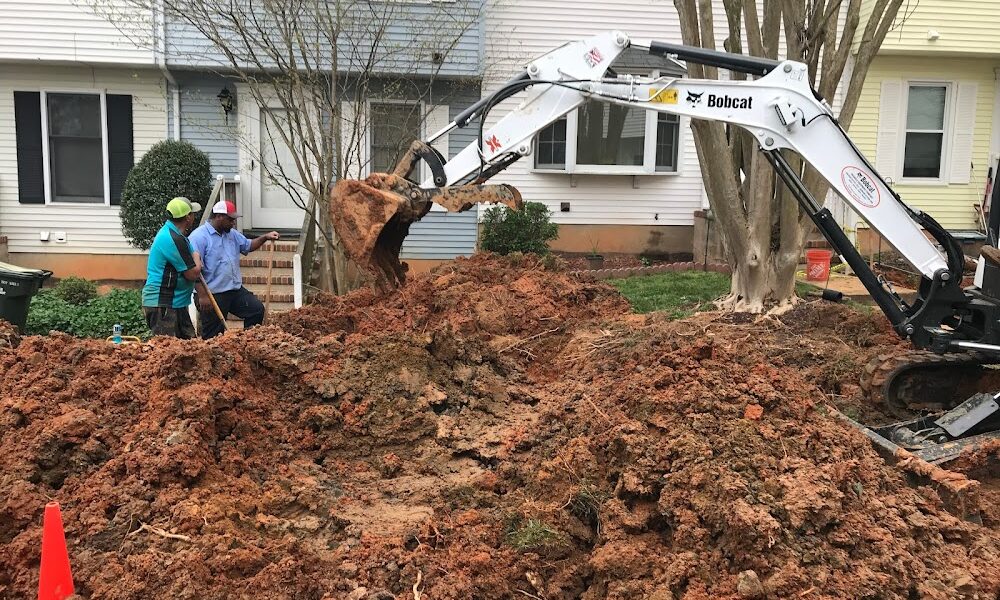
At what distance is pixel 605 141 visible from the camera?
47.7 feet

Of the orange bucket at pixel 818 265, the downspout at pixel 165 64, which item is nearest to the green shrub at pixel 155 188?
the downspout at pixel 165 64

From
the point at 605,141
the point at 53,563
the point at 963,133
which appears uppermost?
the point at 963,133

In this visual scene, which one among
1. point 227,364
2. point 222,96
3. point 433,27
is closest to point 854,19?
point 433,27

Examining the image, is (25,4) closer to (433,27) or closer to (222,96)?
(222,96)

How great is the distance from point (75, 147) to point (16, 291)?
628cm

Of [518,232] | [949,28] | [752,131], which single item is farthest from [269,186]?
[949,28]

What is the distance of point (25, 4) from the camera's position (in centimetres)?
1268

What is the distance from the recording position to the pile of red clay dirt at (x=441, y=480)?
353 cm

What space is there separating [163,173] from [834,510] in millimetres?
11619

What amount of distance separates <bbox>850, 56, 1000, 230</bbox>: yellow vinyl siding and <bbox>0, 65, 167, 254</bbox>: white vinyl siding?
1298cm

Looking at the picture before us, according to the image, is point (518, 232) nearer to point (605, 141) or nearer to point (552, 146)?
point (552, 146)

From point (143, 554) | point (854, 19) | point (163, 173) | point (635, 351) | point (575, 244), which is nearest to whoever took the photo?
point (143, 554)

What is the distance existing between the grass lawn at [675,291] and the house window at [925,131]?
5429mm

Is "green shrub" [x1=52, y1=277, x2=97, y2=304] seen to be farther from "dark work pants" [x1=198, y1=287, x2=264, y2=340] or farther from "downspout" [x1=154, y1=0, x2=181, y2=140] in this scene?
"dark work pants" [x1=198, y1=287, x2=264, y2=340]
